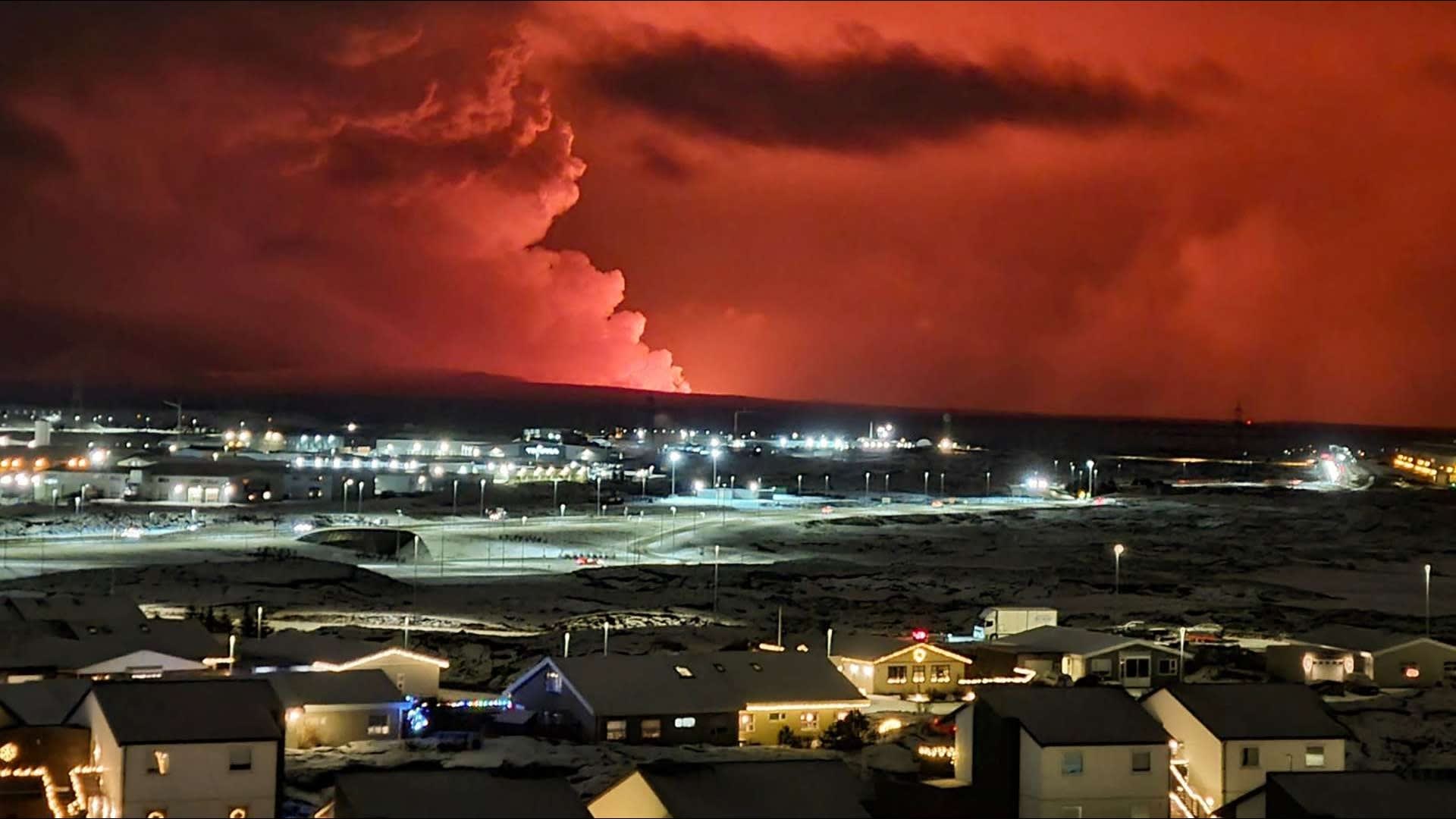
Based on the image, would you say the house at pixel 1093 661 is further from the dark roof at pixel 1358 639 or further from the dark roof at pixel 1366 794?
the dark roof at pixel 1366 794

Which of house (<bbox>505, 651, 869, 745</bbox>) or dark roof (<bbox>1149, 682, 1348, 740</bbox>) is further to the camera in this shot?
house (<bbox>505, 651, 869, 745</bbox>)

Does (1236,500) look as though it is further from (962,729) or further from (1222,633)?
(962,729)

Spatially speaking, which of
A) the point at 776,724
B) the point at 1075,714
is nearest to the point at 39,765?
the point at 776,724

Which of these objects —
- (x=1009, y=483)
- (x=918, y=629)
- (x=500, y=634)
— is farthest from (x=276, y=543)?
(x=1009, y=483)

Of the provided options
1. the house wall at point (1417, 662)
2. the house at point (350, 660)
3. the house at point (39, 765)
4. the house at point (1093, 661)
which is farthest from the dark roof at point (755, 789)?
the house wall at point (1417, 662)

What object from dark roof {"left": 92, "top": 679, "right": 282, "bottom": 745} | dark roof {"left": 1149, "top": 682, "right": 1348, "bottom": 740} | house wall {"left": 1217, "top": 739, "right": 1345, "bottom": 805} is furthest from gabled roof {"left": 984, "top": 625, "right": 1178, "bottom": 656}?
dark roof {"left": 92, "top": 679, "right": 282, "bottom": 745}

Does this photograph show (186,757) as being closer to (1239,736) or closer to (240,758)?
(240,758)

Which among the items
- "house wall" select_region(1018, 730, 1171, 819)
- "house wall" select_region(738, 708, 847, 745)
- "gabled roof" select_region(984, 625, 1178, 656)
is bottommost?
"house wall" select_region(738, 708, 847, 745)

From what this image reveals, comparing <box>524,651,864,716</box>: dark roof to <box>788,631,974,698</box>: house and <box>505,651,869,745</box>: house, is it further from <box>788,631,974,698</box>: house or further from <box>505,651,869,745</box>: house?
<box>788,631,974,698</box>: house
